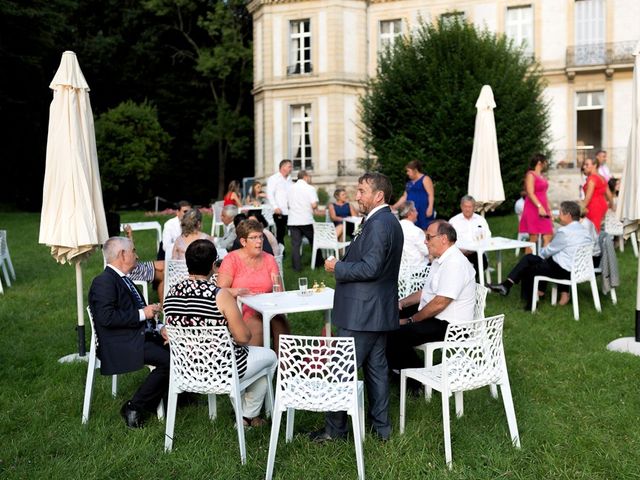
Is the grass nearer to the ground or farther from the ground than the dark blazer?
nearer to the ground

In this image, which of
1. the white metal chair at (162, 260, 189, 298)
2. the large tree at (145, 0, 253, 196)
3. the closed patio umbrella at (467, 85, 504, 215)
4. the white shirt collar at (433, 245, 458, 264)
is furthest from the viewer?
the large tree at (145, 0, 253, 196)

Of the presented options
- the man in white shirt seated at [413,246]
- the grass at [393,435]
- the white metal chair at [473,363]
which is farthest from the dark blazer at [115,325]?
the man in white shirt seated at [413,246]

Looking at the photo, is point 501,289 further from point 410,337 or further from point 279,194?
point 279,194

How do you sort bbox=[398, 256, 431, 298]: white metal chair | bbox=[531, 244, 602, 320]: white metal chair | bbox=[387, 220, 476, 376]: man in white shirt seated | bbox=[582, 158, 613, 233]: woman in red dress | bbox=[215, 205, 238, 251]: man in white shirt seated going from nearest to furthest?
bbox=[387, 220, 476, 376]: man in white shirt seated → bbox=[398, 256, 431, 298]: white metal chair → bbox=[531, 244, 602, 320]: white metal chair → bbox=[215, 205, 238, 251]: man in white shirt seated → bbox=[582, 158, 613, 233]: woman in red dress

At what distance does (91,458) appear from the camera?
178 inches

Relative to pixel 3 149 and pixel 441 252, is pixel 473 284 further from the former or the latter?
pixel 3 149

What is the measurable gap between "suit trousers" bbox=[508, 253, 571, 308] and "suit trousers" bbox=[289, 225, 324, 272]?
12.2ft

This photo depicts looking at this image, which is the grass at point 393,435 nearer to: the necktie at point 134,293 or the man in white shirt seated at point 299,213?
the necktie at point 134,293

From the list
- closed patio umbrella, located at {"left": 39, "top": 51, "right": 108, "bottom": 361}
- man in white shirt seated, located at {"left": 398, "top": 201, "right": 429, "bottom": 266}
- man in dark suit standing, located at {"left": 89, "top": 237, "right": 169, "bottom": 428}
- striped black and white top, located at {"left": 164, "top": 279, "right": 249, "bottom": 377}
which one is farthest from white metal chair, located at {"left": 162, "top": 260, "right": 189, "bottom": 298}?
striped black and white top, located at {"left": 164, "top": 279, "right": 249, "bottom": 377}

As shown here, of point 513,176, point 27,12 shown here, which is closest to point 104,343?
point 513,176

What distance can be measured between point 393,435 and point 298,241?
7084mm

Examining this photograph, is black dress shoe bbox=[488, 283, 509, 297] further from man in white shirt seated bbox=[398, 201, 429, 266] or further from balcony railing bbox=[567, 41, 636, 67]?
balcony railing bbox=[567, 41, 636, 67]

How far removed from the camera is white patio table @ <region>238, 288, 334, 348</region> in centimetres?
546

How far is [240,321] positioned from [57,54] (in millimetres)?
26777
